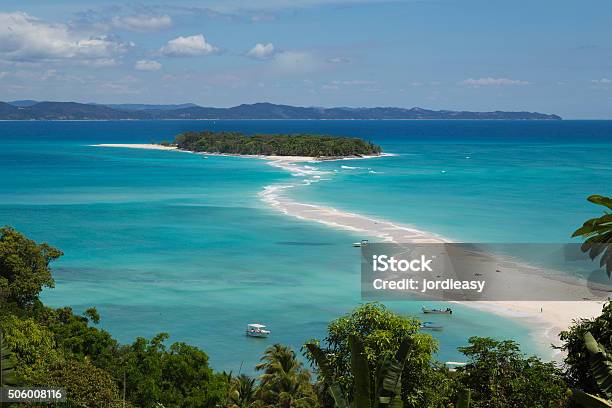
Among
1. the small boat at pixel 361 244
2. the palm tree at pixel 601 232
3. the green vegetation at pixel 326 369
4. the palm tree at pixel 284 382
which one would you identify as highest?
the palm tree at pixel 601 232

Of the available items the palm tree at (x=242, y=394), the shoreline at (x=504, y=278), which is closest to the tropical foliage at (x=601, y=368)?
the palm tree at (x=242, y=394)

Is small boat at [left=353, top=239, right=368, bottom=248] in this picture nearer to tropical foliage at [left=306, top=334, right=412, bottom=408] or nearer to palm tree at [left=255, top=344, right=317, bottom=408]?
palm tree at [left=255, top=344, right=317, bottom=408]

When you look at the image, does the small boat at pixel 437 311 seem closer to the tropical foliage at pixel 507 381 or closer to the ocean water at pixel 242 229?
the ocean water at pixel 242 229

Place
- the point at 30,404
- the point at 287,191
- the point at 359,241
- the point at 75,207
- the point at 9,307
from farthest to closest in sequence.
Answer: the point at 287,191, the point at 75,207, the point at 359,241, the point at 9,307, the point at 30,404

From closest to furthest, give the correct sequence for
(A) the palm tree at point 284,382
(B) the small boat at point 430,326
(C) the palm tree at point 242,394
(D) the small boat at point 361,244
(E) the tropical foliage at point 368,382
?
(E) the tropical foliage at point 368,382, (A) the palm tree at point 284,382, (C) the palm tree at point 242,394, (B) the small boat at point 430,326, (D) the small boat at point 361,244

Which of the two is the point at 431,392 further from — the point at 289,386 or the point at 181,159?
the point at 181,159

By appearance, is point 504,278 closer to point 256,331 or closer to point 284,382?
point 256,331

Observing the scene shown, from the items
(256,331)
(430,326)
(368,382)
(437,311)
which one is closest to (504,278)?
(437,311)

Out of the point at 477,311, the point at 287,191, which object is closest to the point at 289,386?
the point at 477,311
